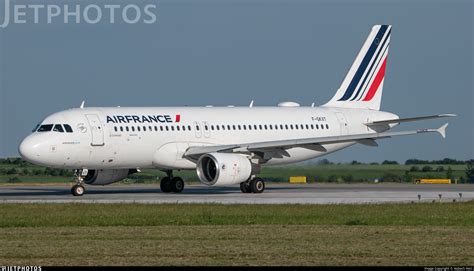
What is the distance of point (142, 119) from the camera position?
170ft

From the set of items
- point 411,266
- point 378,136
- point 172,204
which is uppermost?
point 378,136

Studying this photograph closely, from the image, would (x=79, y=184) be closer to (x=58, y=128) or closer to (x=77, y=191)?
(x=77, y=191)

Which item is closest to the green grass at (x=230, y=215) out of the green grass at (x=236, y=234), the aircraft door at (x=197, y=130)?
the green grass at (x=236, y=234)

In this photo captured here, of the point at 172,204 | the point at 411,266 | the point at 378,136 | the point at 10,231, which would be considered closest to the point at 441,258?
the point at 411,266

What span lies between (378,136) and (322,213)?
1728cm

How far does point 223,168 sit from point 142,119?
4.99 metres

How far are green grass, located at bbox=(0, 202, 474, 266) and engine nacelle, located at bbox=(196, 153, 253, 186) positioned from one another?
30.3ft

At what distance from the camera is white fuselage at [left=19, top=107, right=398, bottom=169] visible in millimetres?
48906

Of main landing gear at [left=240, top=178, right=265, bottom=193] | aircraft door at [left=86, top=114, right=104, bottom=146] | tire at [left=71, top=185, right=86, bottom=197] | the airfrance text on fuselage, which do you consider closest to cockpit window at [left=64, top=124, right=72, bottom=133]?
aircraft door at [left=86, top=114, right=104, bottom=146]

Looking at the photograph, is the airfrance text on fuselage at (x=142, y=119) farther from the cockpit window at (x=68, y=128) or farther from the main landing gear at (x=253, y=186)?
the main landing gear at (x=253, y=186)

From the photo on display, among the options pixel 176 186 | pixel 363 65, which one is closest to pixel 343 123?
pixel 363 65

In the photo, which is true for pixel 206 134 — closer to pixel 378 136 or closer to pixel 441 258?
pixel 378 136

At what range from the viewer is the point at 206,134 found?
177 feet

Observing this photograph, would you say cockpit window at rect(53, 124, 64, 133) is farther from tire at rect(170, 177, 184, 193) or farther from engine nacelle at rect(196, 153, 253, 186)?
tire at rect(170, 177, 184, 193)
